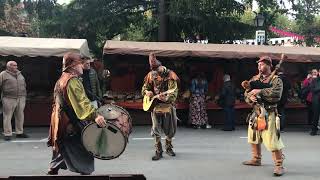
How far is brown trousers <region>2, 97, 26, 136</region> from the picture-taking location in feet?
37.9

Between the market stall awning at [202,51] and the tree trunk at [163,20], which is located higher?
the tree trunk at [163,20]

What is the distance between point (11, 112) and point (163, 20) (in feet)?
36.6

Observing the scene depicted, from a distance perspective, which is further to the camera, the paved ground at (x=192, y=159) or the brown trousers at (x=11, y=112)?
the brown trousers at (x=11, y=112)

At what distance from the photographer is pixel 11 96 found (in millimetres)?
11688

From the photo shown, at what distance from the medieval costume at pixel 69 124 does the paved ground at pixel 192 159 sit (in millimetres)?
1542

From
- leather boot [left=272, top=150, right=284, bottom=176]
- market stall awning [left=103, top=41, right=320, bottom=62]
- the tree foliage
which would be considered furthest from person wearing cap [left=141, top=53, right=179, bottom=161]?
the tree foliage

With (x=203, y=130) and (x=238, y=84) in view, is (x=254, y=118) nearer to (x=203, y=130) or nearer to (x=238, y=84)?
(x=203, y=130)

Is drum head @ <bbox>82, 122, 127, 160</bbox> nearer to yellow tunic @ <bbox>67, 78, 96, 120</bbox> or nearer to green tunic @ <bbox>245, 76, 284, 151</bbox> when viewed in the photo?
yellow tunic @ <bbox>67, 78, 96, 120</bbox>

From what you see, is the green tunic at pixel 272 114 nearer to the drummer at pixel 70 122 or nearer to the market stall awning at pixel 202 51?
the drummer at pixel 70 122

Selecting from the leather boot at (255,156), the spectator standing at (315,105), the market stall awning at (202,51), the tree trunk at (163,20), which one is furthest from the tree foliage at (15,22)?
the leather boot at (255,156)

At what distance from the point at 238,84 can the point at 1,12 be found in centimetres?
1488

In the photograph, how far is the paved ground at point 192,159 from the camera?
8062 mm

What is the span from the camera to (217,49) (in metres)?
14.2

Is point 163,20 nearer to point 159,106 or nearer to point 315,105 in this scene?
point 315,105
